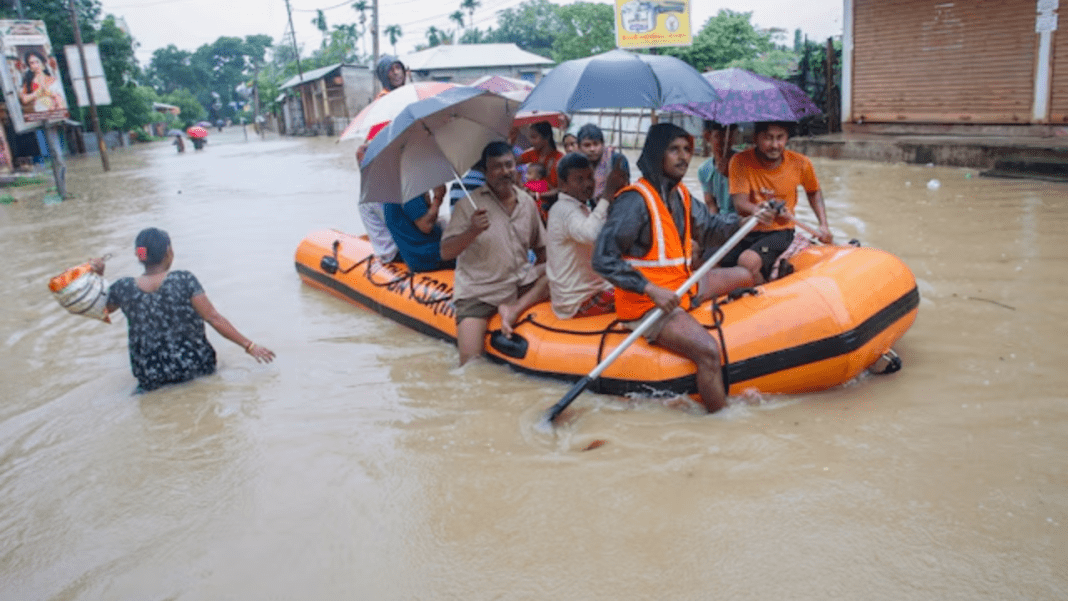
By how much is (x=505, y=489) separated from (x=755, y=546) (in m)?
1.12

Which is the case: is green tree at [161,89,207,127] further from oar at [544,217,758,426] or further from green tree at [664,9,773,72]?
oar at [544,217,758,426]

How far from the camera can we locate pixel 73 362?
221 inches

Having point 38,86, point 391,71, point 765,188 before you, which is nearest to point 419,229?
point 391,71

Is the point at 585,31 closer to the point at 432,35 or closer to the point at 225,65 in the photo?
the point at 432,35

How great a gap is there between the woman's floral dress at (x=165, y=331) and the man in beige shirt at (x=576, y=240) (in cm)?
218

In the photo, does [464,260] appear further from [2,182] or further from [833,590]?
[2,182]

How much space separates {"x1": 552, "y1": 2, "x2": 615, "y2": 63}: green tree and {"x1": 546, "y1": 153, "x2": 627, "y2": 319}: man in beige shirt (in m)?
38.5

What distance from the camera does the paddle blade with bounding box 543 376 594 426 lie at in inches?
149

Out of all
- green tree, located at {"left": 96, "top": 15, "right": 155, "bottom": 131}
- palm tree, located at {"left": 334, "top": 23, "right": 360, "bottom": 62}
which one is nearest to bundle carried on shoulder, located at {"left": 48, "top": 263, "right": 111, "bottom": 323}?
green tree, located at {"left": 96, "top": 15, "right": 155, "bottom": 131}

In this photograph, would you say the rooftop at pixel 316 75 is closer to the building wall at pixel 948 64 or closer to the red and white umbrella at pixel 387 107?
the building wall at pixel 948 64

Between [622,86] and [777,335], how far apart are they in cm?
147

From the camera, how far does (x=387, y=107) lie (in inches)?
183

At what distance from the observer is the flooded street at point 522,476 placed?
9.02 feet

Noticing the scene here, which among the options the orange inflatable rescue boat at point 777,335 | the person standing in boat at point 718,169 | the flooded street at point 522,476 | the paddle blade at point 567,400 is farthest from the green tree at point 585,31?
the paddle blade at point 567,400
